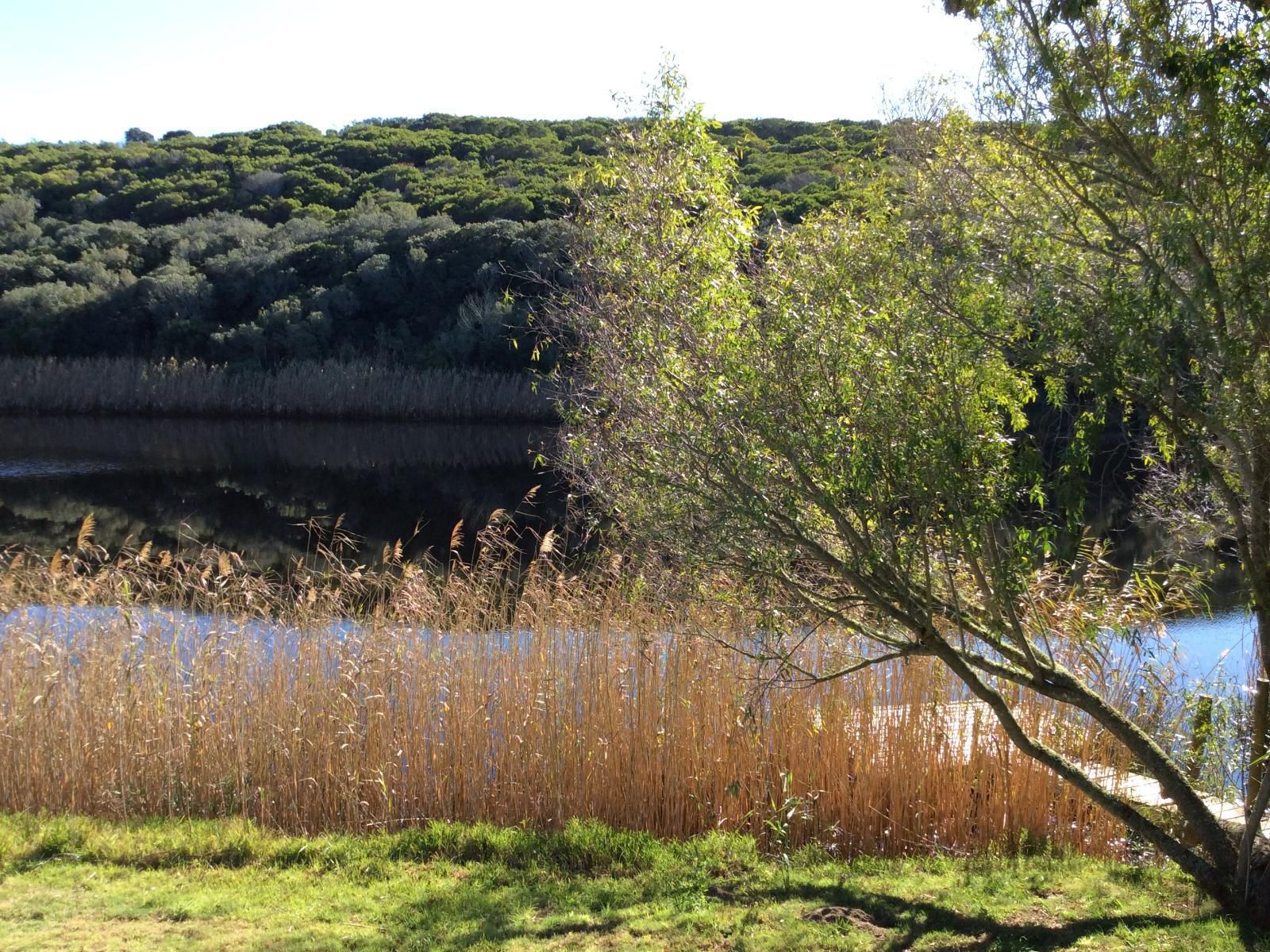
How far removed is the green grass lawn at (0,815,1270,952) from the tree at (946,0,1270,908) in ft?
3.09

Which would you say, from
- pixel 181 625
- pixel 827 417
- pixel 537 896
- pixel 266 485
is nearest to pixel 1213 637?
pixel 537 896

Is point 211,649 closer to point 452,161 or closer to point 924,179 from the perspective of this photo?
point 924,179

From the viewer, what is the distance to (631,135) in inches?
205

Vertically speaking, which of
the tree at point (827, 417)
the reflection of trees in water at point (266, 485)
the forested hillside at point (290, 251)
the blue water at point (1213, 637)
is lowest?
the blue water at point (1213, 637)

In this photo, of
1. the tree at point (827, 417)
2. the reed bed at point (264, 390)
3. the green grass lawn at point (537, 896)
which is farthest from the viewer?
the reed bed at point (264, 390)

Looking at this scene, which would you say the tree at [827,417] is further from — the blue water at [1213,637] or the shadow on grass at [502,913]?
the blue water at [1213,637]

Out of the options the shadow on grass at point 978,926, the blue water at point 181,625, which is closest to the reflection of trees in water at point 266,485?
the blue water at point 181,625

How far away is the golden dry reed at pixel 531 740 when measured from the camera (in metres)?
6.64

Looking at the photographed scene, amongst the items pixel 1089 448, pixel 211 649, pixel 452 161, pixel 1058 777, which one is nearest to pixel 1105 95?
pixel 1089 448

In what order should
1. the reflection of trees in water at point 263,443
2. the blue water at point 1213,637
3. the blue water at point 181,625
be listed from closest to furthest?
the blue water at point 181,625
the blue water at point 1213,637
the reflection of trees in water at point 263,443

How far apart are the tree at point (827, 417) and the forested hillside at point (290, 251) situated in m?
16.3

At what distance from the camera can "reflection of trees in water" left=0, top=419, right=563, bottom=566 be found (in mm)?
18516

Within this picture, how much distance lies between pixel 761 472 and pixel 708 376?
0.46 meters

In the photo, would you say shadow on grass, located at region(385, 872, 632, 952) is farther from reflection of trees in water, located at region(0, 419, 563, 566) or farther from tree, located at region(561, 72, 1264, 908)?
reflection of trees in water, located at region(0, 419, 563, 566)
